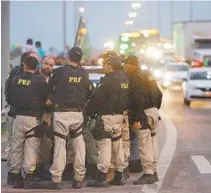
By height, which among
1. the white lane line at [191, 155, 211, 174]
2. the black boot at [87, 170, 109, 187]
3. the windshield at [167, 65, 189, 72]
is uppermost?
the black boot at [87, 170, 109, 187]

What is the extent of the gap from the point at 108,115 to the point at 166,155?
346cm

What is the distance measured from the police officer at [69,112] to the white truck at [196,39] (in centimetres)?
3961

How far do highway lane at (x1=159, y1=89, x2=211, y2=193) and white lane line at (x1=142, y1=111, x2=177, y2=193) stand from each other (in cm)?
8

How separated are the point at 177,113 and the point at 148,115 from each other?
1360cm

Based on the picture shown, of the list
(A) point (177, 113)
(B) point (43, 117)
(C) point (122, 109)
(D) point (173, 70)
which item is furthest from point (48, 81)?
(D) point (173, 70)

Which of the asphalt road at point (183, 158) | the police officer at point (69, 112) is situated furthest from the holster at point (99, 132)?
the asphalt road at point (183, 158)

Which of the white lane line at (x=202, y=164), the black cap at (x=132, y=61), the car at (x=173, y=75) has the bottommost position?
the car at (x=173, y=75)

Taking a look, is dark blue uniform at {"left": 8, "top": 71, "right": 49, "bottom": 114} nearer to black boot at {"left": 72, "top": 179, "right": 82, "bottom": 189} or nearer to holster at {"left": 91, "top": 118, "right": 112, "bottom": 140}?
holster at {"left": 91, "top": 118, "right": 112, "bottom": 140}

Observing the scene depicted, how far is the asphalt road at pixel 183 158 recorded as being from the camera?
9195 mm

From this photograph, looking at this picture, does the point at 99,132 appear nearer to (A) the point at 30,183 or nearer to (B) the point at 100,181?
(B) the point at 100,181

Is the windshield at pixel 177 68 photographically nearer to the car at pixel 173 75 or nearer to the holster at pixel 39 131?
the car at pixel 173 75

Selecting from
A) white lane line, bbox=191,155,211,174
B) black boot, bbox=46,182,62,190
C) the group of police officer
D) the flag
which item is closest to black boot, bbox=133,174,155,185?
the group of police officer

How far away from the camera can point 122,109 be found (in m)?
9.33

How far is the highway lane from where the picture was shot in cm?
941
